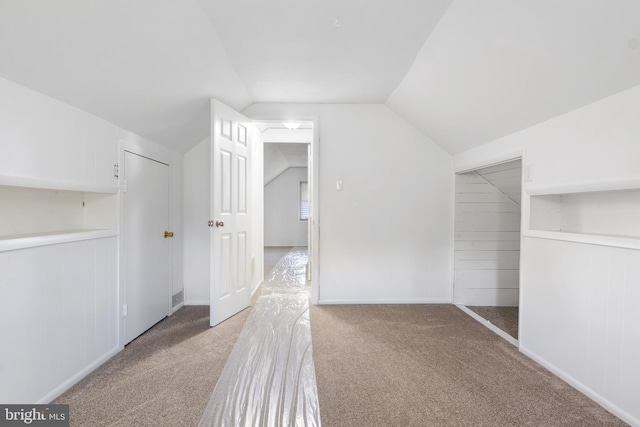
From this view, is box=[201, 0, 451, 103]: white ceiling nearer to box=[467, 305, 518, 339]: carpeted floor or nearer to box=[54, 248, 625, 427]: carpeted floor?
box=[54, 248, 625, 427]: carpeted floor

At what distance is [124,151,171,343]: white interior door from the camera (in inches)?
87.0

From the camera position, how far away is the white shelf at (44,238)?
1.32 metres

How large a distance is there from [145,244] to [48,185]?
1.01 metres

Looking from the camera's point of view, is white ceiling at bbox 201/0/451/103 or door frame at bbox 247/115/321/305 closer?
white ceiling at bbox 201/0/451/103

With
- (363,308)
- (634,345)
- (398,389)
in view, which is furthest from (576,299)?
(363,308)

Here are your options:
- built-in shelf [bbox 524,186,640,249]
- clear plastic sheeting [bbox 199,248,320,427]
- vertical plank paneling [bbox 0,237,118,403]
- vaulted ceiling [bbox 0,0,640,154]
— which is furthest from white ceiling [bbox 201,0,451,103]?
clear plastic sheeting [bbox 199,248,320,427]

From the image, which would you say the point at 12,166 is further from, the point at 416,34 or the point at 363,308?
the point at 363,308

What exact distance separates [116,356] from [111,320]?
0.27 metres

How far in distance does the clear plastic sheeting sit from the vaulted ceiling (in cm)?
192

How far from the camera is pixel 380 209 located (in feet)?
10.3

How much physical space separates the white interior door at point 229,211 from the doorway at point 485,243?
7.65ft

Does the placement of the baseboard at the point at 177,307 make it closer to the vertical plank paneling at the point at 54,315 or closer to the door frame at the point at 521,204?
the vertical plank paneling at the point at 54,315

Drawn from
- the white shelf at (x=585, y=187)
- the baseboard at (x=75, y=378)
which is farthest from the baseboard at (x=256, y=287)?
the white shelf at (x=585, y=187)

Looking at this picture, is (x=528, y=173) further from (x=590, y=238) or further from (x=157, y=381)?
(x=157, y=381)
